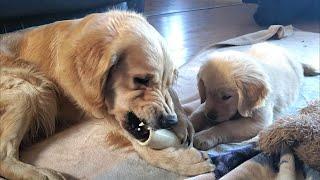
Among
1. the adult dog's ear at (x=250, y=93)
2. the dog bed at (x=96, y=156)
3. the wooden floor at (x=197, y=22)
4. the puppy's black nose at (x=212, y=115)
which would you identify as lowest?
the wooden floor at (x=197, y=22)

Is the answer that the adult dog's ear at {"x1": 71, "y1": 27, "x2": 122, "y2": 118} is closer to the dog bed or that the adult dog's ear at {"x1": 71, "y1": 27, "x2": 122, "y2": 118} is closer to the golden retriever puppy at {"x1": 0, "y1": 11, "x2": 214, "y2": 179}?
the golden retriever puppy at {"x1": 0, "y1": 11, "x2": 214, "y2": 179}

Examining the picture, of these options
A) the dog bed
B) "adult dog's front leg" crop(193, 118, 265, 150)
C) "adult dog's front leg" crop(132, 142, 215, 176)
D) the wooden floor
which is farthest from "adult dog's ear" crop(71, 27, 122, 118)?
the wooden floor

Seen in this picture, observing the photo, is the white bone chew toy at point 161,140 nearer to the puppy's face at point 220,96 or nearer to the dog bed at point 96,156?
the dog bed at point 96,156

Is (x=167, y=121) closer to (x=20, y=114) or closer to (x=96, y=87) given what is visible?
(x=96, y=87)

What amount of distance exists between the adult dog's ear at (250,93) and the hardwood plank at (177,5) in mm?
2978

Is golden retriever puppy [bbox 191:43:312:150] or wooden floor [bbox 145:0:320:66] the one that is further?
wooden floor [bbox 145:0:320:66]

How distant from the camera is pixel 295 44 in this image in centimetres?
319

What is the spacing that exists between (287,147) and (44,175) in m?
0.84

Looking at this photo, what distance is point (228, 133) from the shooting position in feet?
5.85

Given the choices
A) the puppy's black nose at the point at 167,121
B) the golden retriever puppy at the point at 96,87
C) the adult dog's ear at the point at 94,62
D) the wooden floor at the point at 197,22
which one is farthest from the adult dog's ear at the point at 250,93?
the wooden floor at the point at 197,22

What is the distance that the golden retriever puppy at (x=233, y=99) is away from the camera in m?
1.79

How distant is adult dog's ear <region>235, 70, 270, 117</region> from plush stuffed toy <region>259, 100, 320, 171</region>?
0.66 feet

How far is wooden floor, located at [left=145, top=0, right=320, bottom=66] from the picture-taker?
142 inches

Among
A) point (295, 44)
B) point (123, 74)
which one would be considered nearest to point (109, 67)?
point (123, 74)
